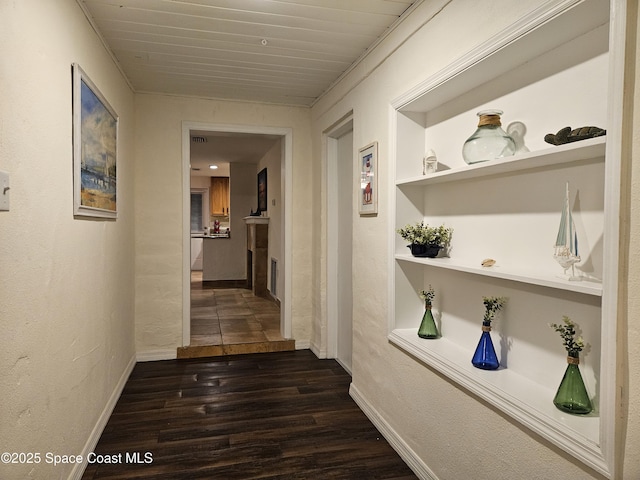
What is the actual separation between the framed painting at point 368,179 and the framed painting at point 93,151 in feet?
5.22

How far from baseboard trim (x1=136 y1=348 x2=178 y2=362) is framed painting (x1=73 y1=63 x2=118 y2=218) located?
1492mm

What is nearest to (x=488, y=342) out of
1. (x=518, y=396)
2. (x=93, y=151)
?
(x=518, y=396)

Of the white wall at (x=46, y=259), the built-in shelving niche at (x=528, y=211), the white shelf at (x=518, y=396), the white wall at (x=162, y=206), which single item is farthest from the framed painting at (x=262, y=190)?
the white shelf at (x=518, y=396)

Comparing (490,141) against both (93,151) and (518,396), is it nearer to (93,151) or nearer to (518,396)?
(518,396)

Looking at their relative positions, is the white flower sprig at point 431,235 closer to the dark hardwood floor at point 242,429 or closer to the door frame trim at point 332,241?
the dark hardwood floor at point 242,429

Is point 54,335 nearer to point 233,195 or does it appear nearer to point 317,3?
point 317,3

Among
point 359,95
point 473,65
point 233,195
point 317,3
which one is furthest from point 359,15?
point 233,195

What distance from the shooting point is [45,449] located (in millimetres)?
1673

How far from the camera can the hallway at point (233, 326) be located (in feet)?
13.3

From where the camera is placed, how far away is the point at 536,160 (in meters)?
1.46

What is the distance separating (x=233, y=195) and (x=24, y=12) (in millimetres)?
6784

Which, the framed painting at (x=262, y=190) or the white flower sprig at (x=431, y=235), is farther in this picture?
the framed painting at (x=262, y=190)

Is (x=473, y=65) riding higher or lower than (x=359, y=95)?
lower

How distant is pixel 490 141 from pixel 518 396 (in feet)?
3.15
